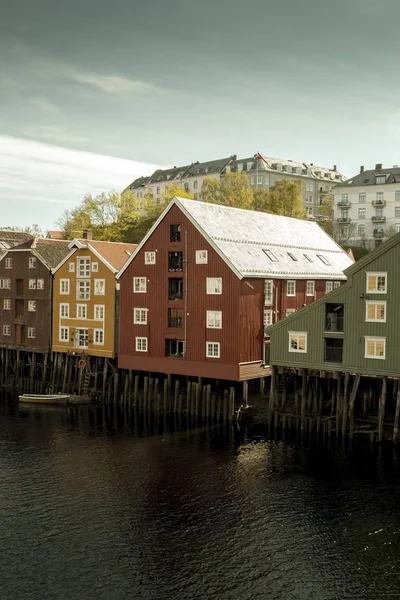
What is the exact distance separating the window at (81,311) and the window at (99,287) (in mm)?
2161

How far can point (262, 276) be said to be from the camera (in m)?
52.3

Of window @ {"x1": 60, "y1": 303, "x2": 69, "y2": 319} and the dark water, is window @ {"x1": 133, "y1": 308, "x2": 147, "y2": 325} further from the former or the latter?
the dark water

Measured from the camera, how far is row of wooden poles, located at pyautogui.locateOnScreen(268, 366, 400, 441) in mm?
44562

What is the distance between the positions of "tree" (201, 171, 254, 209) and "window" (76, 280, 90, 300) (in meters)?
41.0

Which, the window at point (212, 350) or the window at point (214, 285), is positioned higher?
the window at point (214, 285)

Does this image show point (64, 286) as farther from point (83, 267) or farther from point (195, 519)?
point (195, 519)

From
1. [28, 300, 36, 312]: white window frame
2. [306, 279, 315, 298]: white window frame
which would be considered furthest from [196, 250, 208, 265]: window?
[28, 300, 36, 312]: white window frame

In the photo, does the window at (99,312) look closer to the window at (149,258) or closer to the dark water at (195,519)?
the window at (149,258)

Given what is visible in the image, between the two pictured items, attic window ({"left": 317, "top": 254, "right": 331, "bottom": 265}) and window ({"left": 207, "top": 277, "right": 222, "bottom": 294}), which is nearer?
window ({"left": 207, "top": 277, "right": 222, "bottom": 294})

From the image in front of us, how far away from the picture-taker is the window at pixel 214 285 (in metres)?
51.6

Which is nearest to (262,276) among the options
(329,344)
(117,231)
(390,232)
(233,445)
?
(329,344)

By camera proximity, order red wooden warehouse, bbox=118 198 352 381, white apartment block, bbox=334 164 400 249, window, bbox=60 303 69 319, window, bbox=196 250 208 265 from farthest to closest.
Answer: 1. white apartment block, bbox=334 164 400 249
2. window, bbox=60 303 69 319
3. window, bbox=196 250 208 265
4. red wooden warehouse, bbox=118 198 352 381

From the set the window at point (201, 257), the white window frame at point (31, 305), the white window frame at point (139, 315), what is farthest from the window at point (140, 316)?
the white window frame at point (31, 305)

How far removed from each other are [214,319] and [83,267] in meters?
17.7
